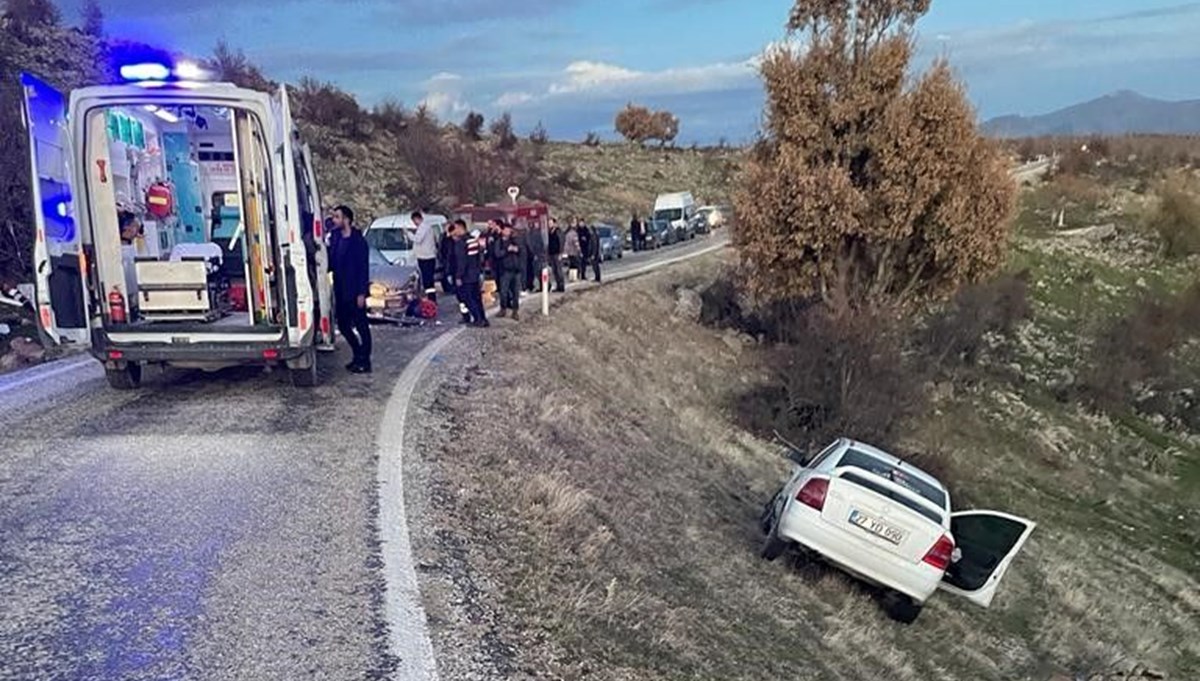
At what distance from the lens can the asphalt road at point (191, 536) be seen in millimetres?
4434

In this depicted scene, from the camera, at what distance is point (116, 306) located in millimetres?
9016

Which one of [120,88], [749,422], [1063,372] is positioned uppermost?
[120,88]

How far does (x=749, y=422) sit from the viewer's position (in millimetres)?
19250

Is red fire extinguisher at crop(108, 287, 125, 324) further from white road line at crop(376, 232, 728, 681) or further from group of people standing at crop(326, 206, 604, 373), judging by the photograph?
white road line at crop(376, 232, 728, 681)

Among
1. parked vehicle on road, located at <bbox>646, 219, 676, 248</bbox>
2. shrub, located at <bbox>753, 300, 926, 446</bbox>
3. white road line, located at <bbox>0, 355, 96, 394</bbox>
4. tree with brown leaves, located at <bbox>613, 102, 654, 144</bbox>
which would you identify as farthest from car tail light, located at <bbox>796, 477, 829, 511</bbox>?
tree with brown leaves, located at <bbox>613, 102, 654, 144</bbox>

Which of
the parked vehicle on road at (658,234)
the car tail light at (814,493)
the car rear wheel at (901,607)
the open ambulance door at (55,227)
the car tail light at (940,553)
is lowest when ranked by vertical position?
Result: the car rear wheel at (901,607)

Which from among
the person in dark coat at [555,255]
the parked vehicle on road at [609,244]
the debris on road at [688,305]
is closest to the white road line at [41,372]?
the person in dark coat at [555,255]

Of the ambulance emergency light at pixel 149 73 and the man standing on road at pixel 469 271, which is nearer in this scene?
the ambulance emergency light at pixel 149 73

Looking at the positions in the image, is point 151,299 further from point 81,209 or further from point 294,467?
point 294,467

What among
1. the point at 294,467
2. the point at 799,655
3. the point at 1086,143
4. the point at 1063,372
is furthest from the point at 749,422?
the point at 1086,143

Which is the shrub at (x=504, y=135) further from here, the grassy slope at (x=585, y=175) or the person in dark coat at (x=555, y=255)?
the person in dark coat at (x=555, y=255)

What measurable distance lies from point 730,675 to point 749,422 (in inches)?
523

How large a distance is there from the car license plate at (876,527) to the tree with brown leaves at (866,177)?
1421 cm

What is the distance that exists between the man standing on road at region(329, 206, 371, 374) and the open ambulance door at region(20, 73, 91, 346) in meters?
2.44
